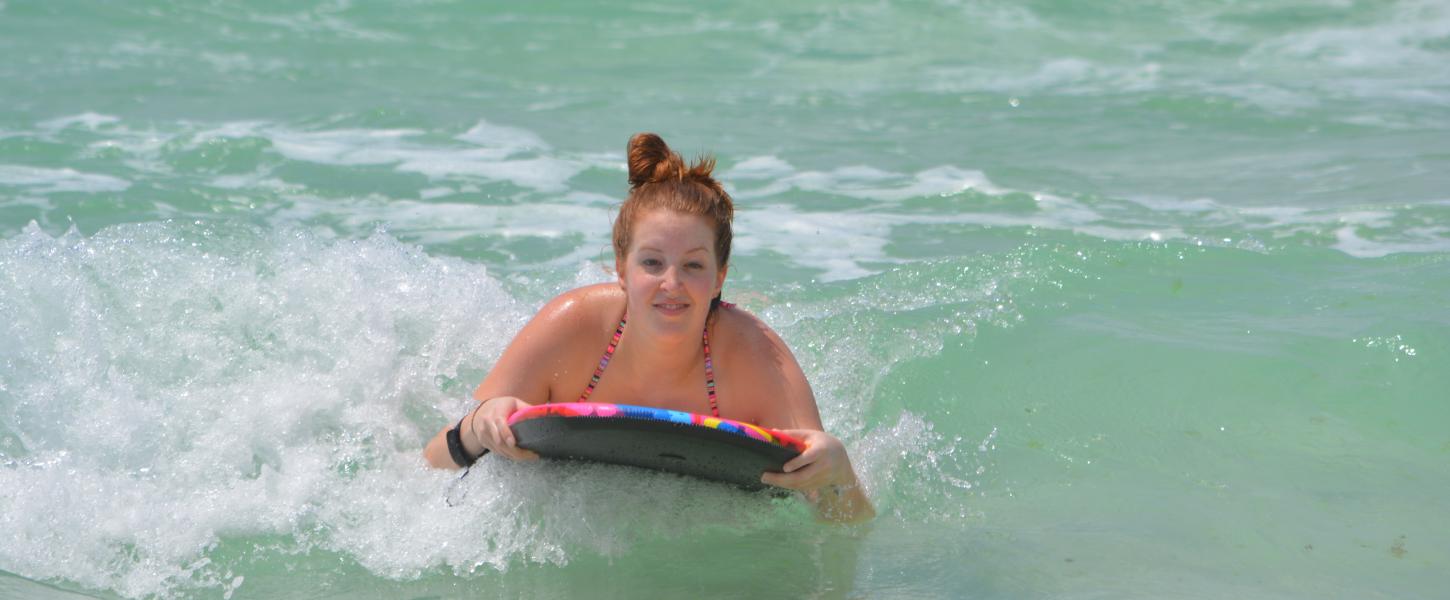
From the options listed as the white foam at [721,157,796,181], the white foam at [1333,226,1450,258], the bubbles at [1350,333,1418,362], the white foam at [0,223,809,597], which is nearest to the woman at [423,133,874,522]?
the white foam at [0,223,809,597]

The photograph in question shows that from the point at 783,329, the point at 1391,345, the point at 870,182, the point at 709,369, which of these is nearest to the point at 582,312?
the point at 709,369

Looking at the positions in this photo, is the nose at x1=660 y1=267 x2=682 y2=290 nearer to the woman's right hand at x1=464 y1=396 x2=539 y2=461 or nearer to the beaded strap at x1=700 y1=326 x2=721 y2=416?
the beaded strap at x1=700 y1=326 x2=721 y2=416

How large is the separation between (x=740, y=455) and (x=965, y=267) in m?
2.80

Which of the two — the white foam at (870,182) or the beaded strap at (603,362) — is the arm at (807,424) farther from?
the white foam at (870,182)

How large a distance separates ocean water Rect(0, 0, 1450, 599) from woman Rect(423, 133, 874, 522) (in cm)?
22

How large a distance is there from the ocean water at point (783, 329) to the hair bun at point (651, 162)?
2.57 feet

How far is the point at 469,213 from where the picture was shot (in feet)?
24.9

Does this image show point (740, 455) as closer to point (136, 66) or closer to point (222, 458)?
point (222, 458)

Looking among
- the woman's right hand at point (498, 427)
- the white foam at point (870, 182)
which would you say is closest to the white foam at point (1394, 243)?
the white foam at point (870, 182)

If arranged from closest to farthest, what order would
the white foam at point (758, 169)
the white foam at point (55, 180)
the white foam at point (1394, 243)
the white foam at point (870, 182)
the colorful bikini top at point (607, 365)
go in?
the colorful bikini top at point (607, 365) → the white foam at point (1394, 243) → the white foam at point (55, 180) → the white foam at point (870, 182) → the white foam at point (758, 169)

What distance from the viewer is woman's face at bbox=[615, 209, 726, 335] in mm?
3740

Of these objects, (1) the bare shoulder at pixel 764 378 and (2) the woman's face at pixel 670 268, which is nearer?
(2) the woman's face at pixel 670 268

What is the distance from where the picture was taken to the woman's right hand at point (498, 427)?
368 cm

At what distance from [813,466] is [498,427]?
797 mm
